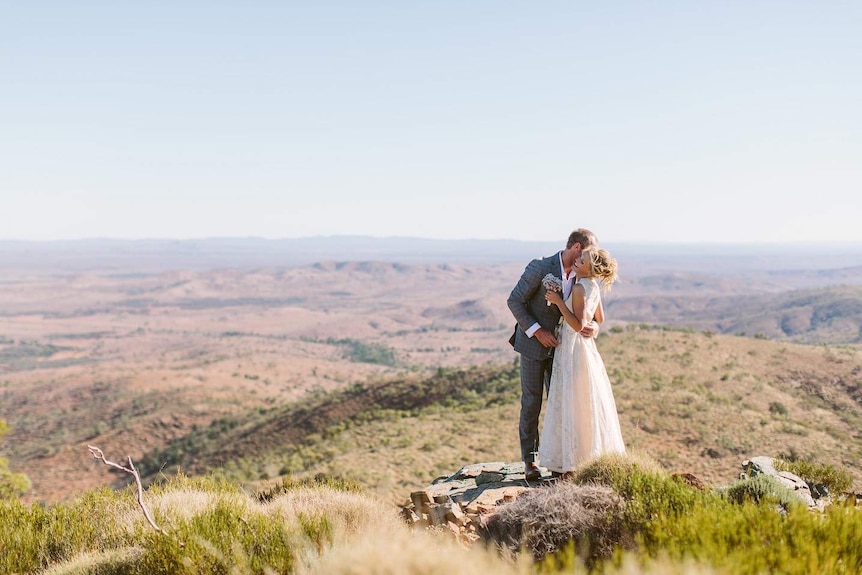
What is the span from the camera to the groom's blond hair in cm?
575

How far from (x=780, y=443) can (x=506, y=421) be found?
652cm

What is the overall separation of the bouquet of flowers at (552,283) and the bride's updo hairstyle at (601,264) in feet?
1.10

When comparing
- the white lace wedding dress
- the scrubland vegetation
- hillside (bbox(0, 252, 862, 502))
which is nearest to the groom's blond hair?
the white lace wedding dress

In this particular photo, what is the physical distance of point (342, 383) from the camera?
48969 mm

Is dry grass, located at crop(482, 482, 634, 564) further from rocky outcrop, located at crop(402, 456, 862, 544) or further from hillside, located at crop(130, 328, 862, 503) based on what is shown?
hillside, located at crop(130, 328, 862, 503)

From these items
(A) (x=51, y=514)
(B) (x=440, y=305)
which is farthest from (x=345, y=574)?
(B) (x=440, y=305)

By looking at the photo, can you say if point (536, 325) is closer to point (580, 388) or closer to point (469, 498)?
point (580, 388)

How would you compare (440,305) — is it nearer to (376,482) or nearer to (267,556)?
(376,482)

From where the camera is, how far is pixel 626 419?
47.6ft

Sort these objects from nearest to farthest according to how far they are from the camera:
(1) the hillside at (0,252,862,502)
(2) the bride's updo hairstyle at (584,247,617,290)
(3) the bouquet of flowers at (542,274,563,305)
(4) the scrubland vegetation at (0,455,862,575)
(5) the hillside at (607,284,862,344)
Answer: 1. (4) the scrubland vegetation at (0,455,862,575)
2. (2) the bride's updo hairstyle at (584,247,617,290)
3. (3) the bouquet of flowers at (542,274,563,305)
4. (1) the hillside at (0,252,862,502)
5. (5) the hillside at (607,284,862,344)

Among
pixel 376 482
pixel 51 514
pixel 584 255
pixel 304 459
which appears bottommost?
pixel 304 459

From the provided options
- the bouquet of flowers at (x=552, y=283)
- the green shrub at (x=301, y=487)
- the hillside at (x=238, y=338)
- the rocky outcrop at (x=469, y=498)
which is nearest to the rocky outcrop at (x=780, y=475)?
the rocky outcrop at (x=469, y=498)

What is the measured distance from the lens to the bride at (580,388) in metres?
5.65

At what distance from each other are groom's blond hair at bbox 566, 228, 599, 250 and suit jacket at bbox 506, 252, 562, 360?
22cm
